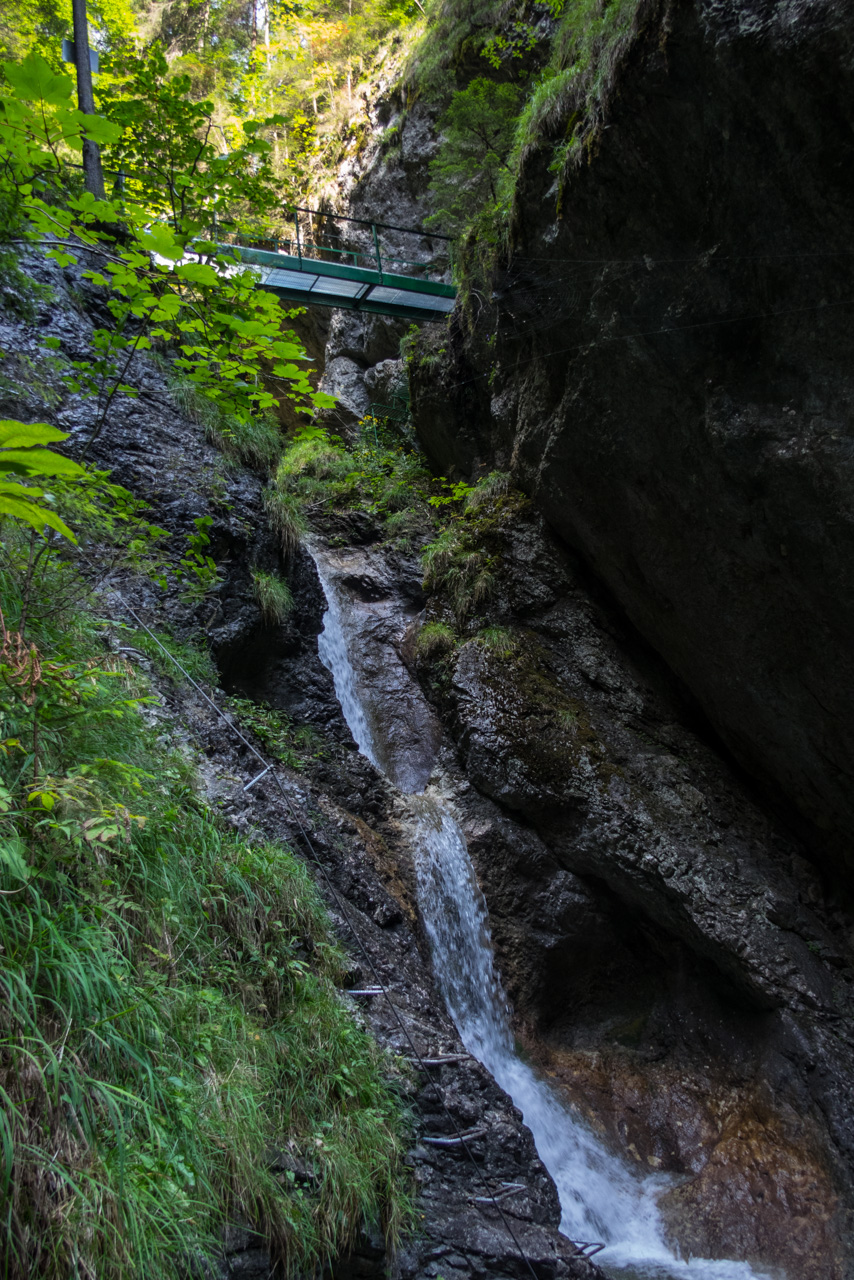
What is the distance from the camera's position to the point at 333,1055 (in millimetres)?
2857

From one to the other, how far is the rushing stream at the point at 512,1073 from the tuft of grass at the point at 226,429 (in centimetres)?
283

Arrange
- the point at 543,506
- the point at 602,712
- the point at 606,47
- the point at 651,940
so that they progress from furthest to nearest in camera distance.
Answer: the point at 543,506 < the point at 602,712 < the point at 651,940 < the point at 606,47

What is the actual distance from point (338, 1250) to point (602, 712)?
471cm

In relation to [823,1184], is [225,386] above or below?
above

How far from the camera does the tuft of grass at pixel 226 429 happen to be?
689 centimetres

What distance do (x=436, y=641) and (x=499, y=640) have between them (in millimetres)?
757

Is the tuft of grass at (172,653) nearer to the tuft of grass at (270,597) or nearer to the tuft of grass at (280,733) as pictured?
the tuft of grass at (280,733)

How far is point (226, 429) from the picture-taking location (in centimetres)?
710

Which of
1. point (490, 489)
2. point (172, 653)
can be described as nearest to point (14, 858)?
point (172, 653)

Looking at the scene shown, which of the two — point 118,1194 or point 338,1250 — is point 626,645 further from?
point 118,1194

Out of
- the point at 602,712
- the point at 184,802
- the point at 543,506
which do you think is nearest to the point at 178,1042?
the point at 184,802

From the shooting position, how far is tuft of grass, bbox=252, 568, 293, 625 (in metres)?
6.48

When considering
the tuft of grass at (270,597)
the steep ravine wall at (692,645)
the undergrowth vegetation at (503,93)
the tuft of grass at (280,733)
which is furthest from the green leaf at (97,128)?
the tuft of grass at (270,597)

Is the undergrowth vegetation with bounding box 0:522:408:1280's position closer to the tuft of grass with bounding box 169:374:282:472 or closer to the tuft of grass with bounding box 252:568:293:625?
the tuft of grass with bounding box 252:568:293:625
